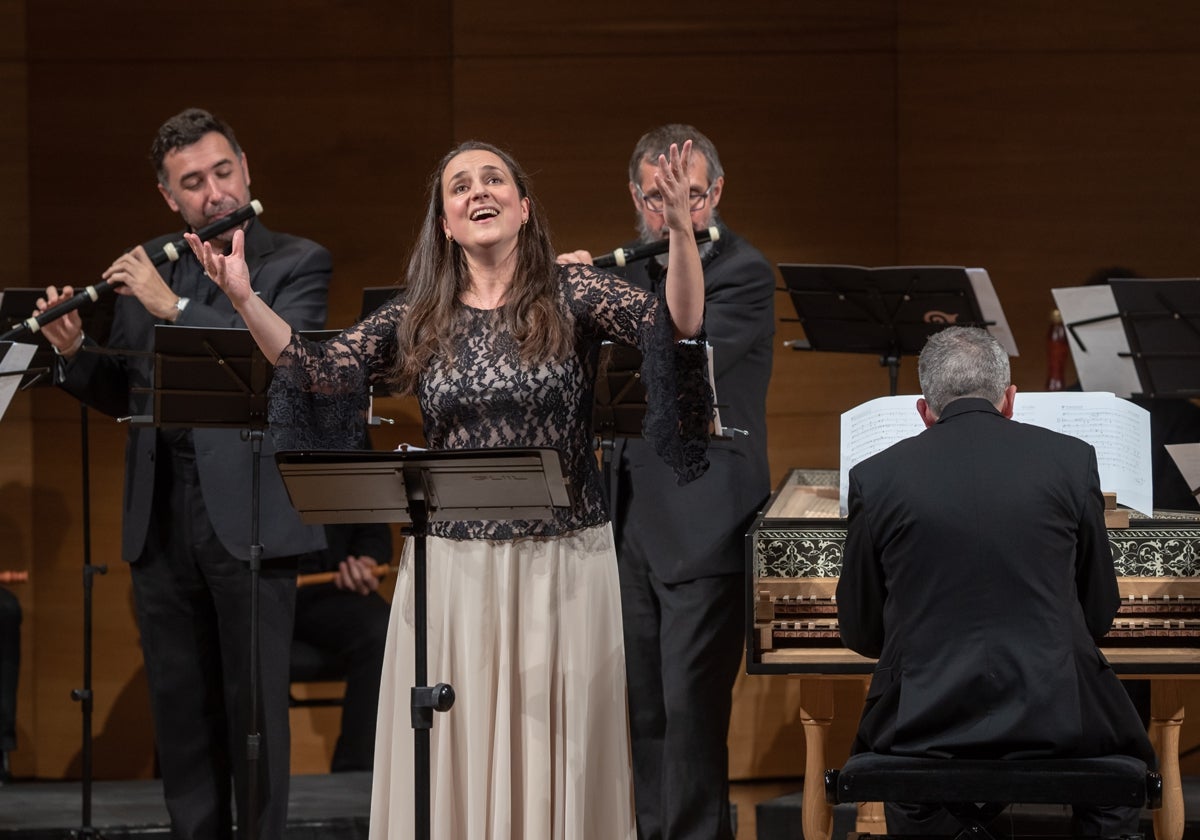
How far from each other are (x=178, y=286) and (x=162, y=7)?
1917mm

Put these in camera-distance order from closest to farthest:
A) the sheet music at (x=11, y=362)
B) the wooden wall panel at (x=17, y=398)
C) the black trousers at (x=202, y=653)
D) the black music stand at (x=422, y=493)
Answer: the black music stand at (x=422, y=493), the sheet music at (x=11, y=362), the black trousers at (x=202, y=653), the wooden wall panel at (x=17, y=398)

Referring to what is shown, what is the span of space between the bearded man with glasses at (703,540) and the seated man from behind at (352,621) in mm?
1366

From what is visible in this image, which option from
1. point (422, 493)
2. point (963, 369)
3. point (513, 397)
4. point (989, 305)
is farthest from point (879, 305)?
point (422, 493)

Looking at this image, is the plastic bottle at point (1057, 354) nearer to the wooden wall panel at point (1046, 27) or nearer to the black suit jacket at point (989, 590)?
the wooden wall panel at point (1046, 27)

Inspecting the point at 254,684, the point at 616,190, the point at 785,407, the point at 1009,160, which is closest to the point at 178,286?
the point at 254,684

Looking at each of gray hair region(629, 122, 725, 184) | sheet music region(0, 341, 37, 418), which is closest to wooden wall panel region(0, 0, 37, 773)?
sheet music region(0, 341, 37, 418)

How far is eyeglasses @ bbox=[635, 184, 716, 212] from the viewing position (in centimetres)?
400

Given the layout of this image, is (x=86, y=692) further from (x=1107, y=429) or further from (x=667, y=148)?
(x=1107, y=429)

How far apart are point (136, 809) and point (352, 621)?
89 centimetres

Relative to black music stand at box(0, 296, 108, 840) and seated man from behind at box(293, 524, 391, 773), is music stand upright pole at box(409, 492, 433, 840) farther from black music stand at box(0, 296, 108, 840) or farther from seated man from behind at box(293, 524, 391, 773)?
seated man from behind at box(293, 524, 391, 773)

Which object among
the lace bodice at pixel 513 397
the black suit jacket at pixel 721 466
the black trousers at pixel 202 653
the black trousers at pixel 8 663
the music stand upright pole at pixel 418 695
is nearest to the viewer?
the music stand upright pole at pixel 418 695

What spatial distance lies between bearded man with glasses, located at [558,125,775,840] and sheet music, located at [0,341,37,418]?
1.38 meters

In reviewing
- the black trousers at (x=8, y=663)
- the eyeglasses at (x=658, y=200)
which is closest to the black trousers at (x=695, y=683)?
the eyeglasses at (x=658, y=200)

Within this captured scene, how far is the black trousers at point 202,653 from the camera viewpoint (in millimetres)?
3996
